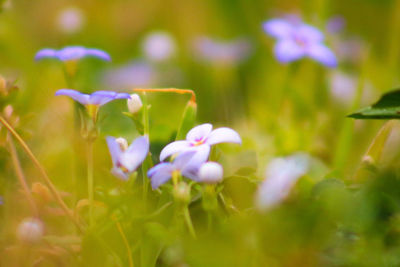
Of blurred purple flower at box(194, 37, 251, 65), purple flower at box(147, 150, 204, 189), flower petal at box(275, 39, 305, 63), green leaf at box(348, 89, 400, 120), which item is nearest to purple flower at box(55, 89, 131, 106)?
purple flower at box(147, 150, 204, 189)

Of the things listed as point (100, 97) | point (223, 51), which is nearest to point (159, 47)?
point (223, 51)

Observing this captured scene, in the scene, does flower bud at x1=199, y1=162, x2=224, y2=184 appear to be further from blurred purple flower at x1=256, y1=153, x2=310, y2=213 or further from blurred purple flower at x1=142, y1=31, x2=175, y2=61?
blurred purple flower at x1=142, y1=31, x2=175, y2=61

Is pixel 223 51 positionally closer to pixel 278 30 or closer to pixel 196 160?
pixel 278 30

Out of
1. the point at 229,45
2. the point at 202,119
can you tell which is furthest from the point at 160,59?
the point at 202,119

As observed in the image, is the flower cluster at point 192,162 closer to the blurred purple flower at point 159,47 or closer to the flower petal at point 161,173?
the flower petal at point 161,173

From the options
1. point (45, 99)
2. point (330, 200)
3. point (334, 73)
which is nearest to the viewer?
point (330, 200)

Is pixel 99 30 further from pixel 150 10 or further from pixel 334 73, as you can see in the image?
pixel 334 73
